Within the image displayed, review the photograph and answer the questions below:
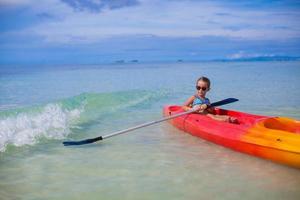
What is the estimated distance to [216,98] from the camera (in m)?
13.2

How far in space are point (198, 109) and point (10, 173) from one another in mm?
3241

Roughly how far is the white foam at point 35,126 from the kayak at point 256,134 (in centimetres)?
258

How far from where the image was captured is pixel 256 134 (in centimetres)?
517

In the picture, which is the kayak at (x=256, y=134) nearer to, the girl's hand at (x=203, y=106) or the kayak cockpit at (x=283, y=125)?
the kayak cockpit at (x=283, y=125)

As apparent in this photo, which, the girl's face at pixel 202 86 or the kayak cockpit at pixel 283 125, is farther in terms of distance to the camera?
the girl's face at pixel 202 86

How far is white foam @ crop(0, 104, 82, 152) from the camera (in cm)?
653

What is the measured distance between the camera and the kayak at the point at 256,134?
4.70 metres

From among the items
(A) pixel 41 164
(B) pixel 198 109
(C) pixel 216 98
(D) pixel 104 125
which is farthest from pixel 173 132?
(C) pixel 216 98

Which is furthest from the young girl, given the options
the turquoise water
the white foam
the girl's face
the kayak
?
the white foam

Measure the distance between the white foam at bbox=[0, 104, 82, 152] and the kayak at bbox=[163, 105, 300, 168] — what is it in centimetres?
258

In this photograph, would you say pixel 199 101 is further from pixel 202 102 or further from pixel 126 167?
pixel 126 167

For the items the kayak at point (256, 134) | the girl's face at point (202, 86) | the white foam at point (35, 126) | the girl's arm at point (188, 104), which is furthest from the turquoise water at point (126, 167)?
the girl's face at point (202, 86)

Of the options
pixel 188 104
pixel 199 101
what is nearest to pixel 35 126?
pixel 188 104

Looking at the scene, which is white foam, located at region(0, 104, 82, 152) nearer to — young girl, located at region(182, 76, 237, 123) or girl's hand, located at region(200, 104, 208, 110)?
young girl, located at region(182, 76, 237, 123)
